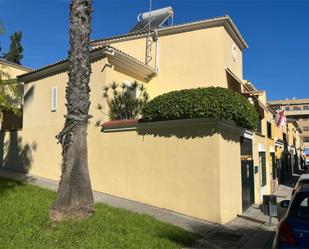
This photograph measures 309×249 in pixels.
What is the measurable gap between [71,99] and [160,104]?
14.0 feet

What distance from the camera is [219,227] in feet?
38.1

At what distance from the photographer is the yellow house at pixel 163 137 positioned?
1255 cm

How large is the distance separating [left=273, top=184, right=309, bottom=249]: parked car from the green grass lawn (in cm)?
304

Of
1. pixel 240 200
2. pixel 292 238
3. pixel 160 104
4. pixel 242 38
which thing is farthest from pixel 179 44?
pixel 292 238

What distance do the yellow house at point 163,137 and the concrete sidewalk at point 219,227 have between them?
0.41 metres

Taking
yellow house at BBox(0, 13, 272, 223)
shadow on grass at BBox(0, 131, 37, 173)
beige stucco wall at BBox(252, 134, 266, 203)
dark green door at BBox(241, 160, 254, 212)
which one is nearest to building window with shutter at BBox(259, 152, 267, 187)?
yellow house at BBox(0, 13, 272, 223)

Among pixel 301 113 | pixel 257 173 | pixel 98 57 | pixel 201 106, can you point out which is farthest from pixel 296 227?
pixel 301 113

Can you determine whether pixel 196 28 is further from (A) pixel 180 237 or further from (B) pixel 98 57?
(A) pixel 180 237

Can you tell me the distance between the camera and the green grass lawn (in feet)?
24.8

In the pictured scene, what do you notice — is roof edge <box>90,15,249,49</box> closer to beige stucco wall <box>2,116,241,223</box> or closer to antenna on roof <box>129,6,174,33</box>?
antenna on roof <box>129,6,174,33</box>

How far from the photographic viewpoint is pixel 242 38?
20328 millimetres

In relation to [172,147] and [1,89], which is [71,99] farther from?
[1,89]

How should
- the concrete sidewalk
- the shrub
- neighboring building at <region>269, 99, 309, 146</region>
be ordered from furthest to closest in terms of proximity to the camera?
neighboring building at <region>269, 99, 309, 146</region>
the shrub
the concrete sidewalk

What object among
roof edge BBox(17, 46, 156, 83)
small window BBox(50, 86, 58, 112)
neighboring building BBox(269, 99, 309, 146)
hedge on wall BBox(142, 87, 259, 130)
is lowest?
hedge on wall BBox(142, 87, 259, 130)
